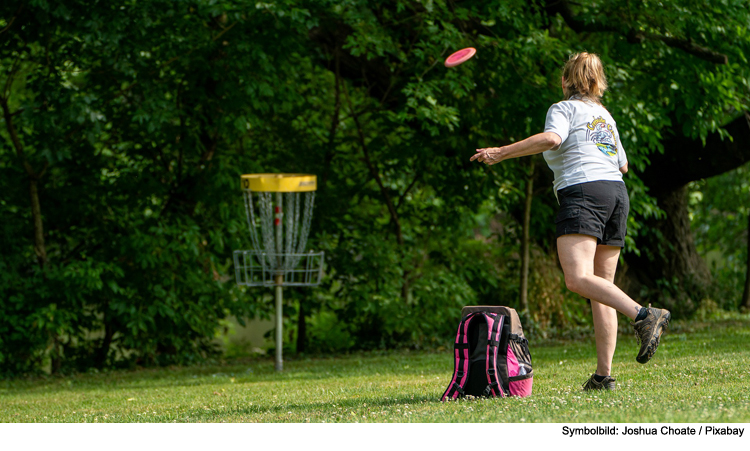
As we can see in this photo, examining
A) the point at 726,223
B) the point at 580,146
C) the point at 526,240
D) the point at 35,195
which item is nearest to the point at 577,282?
the point at 580,146

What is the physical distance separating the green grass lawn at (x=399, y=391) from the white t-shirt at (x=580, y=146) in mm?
1234

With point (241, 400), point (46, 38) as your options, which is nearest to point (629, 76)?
point (241, 400)

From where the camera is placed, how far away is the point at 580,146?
4301mm

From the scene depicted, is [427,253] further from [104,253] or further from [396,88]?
[104,253]

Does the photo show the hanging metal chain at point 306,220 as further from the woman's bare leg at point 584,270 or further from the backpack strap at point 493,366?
the woman's bare leg at point 584,270

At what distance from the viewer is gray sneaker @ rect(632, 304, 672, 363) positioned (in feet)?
13.2

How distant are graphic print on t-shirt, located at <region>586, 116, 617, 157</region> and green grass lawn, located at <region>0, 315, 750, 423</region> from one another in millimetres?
1391

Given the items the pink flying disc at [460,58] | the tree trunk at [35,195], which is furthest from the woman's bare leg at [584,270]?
the tree trunk at [35,195]

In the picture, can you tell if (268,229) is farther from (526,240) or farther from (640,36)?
(640,36)

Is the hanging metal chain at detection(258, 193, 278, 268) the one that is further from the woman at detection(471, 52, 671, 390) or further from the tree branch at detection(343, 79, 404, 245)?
the woman at detection(471, 52, 671, 390)

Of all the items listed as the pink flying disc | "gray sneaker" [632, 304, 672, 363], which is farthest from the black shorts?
the pink flying disc

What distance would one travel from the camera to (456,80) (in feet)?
29.7

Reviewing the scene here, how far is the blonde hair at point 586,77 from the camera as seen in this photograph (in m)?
4.46

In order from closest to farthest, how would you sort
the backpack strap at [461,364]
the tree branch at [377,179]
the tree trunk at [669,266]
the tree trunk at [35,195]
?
A: the backpack strap at [461,364] → the tree trunk at [35,195] → the tree branch at [377,179] → the tree trunk at [669,266]
